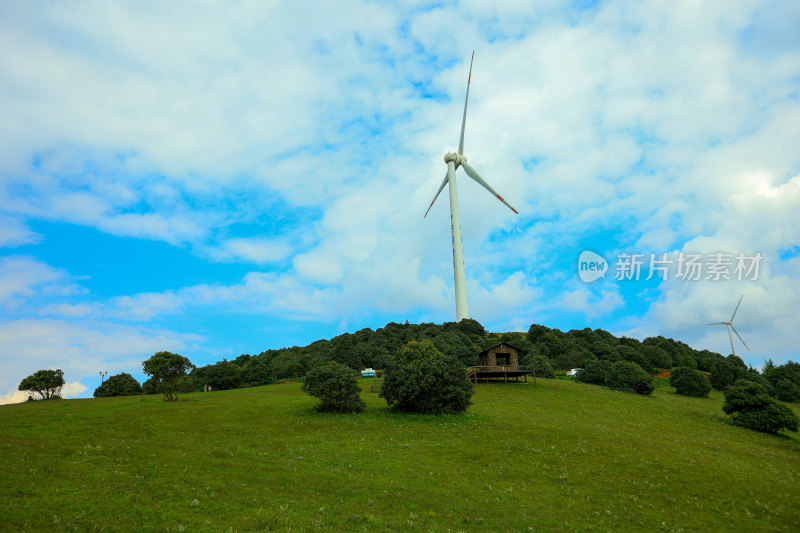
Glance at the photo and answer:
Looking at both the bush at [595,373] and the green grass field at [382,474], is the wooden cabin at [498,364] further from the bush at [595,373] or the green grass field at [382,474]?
the green grass field at [382,474]

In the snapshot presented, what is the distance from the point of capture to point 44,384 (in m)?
67.3

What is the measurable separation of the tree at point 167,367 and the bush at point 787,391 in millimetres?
127536

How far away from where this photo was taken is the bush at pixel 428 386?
49.0 m

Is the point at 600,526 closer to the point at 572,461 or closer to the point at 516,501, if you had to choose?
the point at 516,501

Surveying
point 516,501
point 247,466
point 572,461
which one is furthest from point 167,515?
point 572,461

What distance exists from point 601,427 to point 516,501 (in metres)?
26.3

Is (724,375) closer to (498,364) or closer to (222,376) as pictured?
(498,364)

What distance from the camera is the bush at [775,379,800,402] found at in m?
91.9

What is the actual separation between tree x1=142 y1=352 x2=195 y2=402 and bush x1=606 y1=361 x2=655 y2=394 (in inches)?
3169

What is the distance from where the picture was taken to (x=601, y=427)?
145 ft

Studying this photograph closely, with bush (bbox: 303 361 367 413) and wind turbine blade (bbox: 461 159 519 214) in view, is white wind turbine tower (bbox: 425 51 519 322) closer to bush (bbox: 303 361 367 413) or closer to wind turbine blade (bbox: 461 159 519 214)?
wind turbine blade (bbox: 461 159 519 214)

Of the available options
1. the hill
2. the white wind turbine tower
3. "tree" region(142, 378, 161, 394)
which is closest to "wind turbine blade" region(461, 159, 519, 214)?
the white wind turbine tower

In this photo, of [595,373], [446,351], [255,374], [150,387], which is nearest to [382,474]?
[446,351]

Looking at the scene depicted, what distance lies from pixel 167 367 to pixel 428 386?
40879mm
